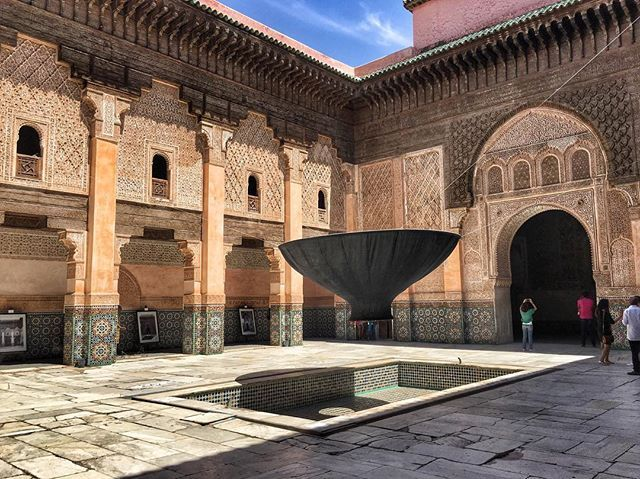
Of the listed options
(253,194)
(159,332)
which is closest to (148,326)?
(159,332)

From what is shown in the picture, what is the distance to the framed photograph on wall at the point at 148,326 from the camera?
10328 millimetres

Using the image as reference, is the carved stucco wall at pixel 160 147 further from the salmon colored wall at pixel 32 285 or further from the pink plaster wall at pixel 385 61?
the pink plaster wall at pixel 385 61

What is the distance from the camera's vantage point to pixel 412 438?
10.9 feet

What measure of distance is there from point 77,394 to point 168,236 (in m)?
5.66

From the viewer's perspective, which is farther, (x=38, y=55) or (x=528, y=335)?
(x=528, y=335)

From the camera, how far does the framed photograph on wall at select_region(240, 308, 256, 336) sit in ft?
39.7

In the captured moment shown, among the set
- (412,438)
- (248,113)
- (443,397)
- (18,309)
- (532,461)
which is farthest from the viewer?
(248,113)

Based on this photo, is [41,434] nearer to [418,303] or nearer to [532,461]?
[532,461]

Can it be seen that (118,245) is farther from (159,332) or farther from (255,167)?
Answer: (255,167)

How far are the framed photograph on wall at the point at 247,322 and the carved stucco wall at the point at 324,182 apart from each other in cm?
239

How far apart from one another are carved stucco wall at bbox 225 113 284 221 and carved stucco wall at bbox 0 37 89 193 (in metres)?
2.72

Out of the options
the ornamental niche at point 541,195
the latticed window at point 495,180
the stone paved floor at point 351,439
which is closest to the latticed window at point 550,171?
the ornamental niche at point 541,195

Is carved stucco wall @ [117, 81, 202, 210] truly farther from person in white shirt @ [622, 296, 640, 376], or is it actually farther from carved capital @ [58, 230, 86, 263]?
person in white shirt @ [622, 296, 640, 376]

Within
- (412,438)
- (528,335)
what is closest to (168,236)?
(528,335)
